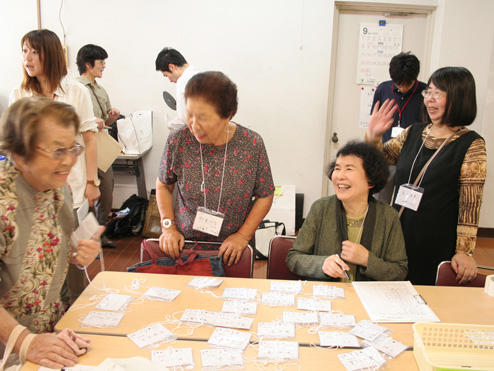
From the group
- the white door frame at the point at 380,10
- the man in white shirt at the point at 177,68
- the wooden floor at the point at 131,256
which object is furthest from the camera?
the white door frame at the point at 380,10

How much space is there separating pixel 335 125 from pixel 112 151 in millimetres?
2429

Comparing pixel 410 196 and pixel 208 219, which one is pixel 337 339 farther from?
pixel 410 196

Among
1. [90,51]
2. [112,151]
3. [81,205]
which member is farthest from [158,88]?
[81,205]

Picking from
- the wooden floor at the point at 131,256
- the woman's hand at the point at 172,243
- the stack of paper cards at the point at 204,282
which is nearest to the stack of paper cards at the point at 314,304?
the stack of paper cards at the point at 204,282

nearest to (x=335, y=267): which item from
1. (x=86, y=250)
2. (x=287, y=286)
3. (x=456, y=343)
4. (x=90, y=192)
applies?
(x=287, y=286)

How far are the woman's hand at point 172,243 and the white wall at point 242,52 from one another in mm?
2664

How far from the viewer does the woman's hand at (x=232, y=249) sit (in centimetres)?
191

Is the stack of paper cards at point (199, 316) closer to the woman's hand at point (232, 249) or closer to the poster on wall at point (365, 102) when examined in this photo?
the woman's hand at point (232, 249)

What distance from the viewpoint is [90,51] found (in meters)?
3.57

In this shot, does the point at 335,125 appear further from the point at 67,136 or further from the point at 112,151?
the point at 67,136

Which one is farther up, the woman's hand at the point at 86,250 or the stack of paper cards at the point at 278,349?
the woman's hand at the point at 86,250

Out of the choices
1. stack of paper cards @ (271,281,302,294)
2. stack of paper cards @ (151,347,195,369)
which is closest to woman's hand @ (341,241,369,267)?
stack of paper cards @ (271,281,302,294)

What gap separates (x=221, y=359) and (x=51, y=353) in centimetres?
51

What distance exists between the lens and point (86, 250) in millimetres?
1509
